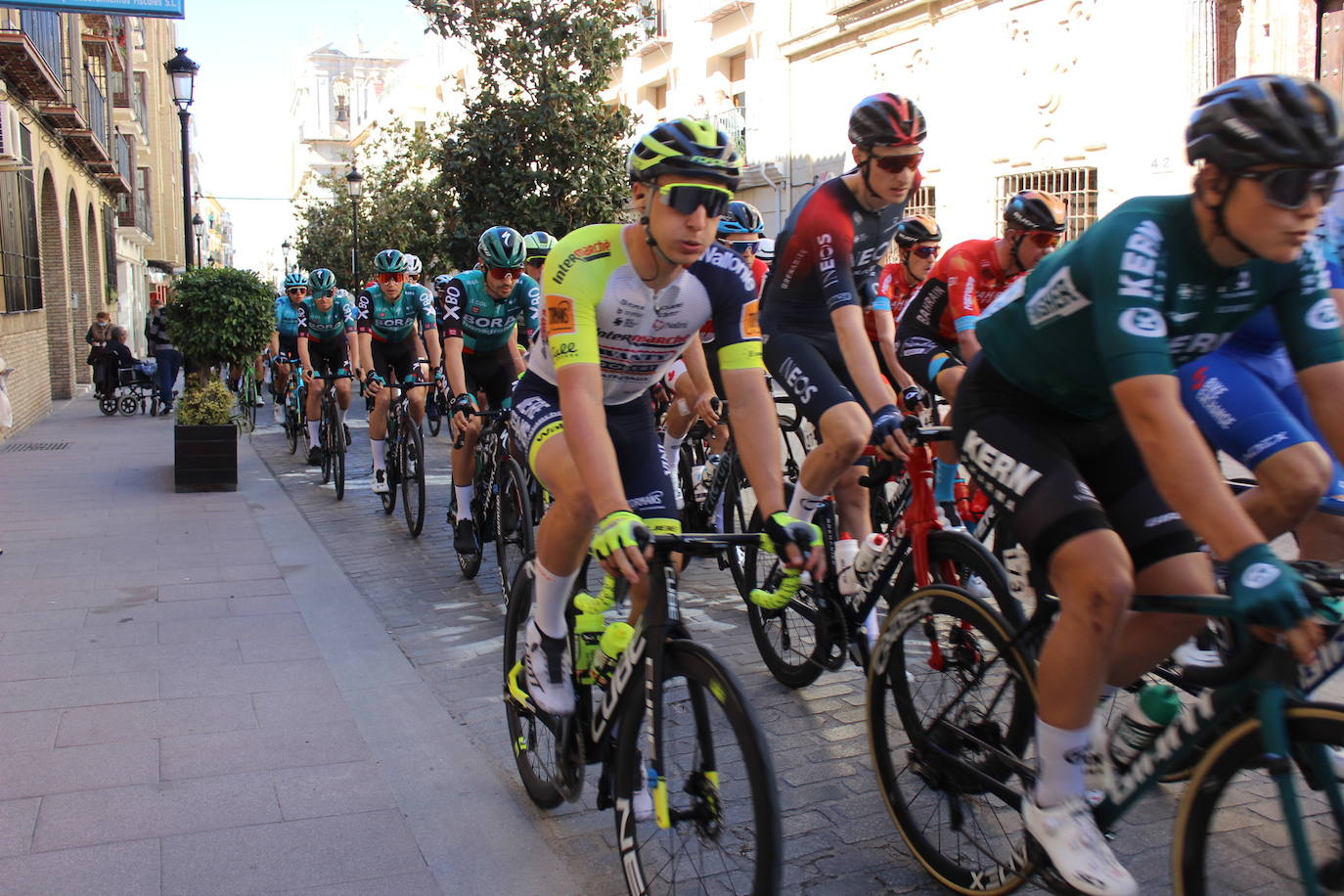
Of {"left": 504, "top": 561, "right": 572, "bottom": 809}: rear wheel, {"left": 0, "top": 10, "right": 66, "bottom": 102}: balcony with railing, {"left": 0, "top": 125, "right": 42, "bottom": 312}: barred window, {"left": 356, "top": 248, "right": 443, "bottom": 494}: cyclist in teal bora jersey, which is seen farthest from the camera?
{"left": 0, "top": 125, "right": 42, "bottom": 312}: barred window

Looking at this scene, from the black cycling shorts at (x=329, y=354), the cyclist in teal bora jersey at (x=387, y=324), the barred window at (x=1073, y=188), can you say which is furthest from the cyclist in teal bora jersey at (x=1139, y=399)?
the barred window at (x=1073, y=188)

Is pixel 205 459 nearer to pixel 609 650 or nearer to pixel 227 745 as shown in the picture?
pixel 227 745

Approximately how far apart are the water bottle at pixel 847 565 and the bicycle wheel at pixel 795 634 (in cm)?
12

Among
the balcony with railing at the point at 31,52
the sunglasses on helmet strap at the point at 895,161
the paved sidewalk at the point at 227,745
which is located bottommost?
the paved sidewalk at the point at 227,745

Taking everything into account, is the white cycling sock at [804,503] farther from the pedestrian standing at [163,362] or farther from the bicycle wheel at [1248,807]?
the pedestrian standing at [163,362]

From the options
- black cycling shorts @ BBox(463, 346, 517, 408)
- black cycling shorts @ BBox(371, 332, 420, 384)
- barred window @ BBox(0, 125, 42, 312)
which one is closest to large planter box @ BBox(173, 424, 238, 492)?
black cycling shorts @ BBox(371, 332, 420, 384)

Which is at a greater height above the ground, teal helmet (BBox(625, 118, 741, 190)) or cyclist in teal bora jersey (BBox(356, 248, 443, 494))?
teal helmet (BBox(625, 118, 741, 190))

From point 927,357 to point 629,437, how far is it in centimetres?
381

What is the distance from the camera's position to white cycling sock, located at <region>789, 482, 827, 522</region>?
4.84m

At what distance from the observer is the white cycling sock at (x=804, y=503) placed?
484cm

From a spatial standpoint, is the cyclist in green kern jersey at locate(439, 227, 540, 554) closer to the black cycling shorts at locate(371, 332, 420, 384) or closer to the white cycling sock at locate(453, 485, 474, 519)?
the white cycling sock at locate(453, 485, 474, 519)

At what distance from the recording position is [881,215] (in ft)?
16.7

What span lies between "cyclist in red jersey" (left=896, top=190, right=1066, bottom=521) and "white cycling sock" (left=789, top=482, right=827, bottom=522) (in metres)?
0.95

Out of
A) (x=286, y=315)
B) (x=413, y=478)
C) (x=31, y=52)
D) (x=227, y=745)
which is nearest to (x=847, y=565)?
(x=227, y=745)
